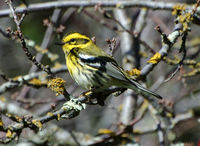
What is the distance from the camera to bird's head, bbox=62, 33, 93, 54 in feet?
12.1

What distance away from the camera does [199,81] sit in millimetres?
5598

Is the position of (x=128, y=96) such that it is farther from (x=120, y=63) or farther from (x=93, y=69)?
(x=120, y=63)

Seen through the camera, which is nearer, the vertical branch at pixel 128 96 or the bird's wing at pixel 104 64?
the bird's wing at pixel 104 64

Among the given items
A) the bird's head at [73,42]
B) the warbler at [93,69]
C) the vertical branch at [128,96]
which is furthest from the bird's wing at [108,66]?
the vertical branch at [128,96]

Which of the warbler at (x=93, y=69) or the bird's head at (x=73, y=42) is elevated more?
the bird's head at (x=73, y=42)

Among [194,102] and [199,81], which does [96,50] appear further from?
[199,81]

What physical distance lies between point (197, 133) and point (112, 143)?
8.22 ft

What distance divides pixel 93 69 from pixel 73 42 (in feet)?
1.71

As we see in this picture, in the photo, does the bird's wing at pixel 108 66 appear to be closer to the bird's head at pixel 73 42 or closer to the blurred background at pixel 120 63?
the bird's head at pixel 73 42

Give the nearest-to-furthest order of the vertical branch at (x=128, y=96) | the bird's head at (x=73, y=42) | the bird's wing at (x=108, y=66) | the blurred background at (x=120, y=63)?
the bird's wing at (x=108, y=66)
the bird's head at (x=73, y=42)
the vertical branch at (x=128, y=96)
the blurred background at (x=120, y=63)

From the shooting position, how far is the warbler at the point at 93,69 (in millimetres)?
3156

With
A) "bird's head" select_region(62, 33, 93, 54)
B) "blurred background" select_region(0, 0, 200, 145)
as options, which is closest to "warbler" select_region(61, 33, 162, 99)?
"bird's head" select_region(62, 33, 93, 54)

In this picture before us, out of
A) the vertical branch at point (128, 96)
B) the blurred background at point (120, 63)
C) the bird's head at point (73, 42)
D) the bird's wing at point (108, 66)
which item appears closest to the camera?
the bird's wing at point (108, 66)

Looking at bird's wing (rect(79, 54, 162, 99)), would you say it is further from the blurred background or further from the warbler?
the blurred background
